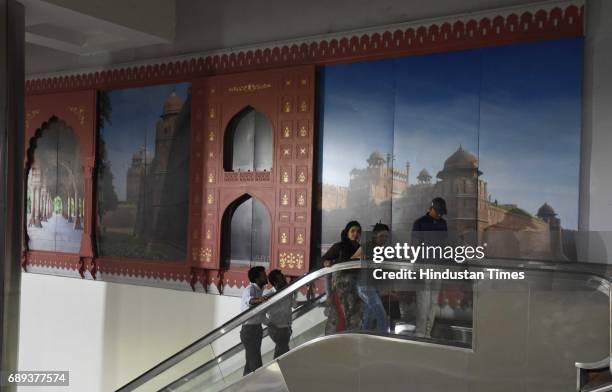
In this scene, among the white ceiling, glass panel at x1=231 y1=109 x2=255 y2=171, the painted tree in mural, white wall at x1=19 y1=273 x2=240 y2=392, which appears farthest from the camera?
the painted tree in mural

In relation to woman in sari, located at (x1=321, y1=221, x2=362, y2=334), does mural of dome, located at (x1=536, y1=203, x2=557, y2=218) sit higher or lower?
higher

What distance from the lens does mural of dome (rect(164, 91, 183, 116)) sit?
28.3ft

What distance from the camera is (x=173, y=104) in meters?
8.67

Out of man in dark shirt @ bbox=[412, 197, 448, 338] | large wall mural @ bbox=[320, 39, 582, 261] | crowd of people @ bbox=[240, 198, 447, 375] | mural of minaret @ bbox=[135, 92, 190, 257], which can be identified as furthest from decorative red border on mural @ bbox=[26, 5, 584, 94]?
man in dark shirt @ bbox=[412, 197, 448, 338]

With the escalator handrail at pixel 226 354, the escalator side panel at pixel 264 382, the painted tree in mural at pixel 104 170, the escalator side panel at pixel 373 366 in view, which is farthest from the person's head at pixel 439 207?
the painted tree in mural at pixel 104 170

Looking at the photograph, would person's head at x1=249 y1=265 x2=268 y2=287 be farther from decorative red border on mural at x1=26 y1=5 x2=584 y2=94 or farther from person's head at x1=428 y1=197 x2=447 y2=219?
decorative red border on mural at x1=26 y1=5 x2=584 y2=94

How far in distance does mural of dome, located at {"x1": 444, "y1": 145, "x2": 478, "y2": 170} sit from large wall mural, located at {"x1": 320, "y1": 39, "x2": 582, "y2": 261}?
0.01 m

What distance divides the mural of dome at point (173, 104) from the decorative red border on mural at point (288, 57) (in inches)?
9.7

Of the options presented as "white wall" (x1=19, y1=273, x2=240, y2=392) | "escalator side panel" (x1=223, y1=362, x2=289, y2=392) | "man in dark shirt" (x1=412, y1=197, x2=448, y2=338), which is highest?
"man in dark shirt" (x1=412, y1=197, x2=448, y2=338)

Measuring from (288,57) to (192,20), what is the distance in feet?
5.74

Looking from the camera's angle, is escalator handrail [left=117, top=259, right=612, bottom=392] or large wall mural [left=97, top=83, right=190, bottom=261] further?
large wall mural [left=97, top=83, right=190, bottom=261]

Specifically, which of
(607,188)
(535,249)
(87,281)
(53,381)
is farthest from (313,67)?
(53,381)

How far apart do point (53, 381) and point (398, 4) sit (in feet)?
26.7

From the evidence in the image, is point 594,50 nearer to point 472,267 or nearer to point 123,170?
point 472,267
